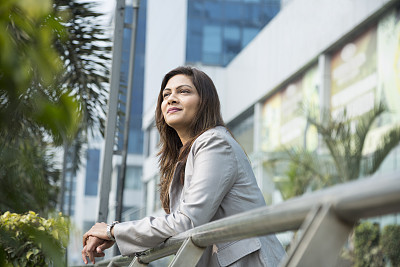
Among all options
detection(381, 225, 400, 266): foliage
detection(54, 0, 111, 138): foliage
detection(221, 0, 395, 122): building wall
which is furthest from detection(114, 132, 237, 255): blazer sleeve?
detection(221, 0, 395, 122): building wall

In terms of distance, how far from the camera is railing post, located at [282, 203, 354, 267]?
37.9 inches

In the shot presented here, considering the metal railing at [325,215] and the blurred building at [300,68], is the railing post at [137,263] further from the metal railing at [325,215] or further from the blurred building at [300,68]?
the blurred building at [300,68]

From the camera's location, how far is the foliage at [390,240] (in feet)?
46.5

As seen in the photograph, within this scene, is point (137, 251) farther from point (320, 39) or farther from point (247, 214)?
point (320, 39)

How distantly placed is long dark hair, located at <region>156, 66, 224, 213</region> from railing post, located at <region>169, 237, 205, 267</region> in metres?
0.79

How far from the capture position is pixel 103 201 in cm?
758

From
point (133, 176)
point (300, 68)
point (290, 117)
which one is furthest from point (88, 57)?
point (133, 176)

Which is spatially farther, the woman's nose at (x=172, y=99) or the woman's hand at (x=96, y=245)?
the woman's nose at (x=172, y=99)

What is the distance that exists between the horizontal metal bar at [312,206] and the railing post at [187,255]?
10 centimetres

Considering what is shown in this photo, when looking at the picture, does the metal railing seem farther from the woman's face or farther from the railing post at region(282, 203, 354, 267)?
the woman's face

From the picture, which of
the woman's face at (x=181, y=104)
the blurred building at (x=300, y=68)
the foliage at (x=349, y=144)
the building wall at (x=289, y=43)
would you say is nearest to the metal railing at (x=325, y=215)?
the woman's face at (x=181, y=104)

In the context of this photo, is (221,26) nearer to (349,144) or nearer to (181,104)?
(349,144)

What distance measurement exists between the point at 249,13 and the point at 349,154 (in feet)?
97.2

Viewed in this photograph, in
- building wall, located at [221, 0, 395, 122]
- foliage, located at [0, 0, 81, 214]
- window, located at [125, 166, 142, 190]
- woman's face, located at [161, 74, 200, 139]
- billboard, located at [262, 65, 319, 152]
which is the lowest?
window, located at [125, 166, 142, 190]
